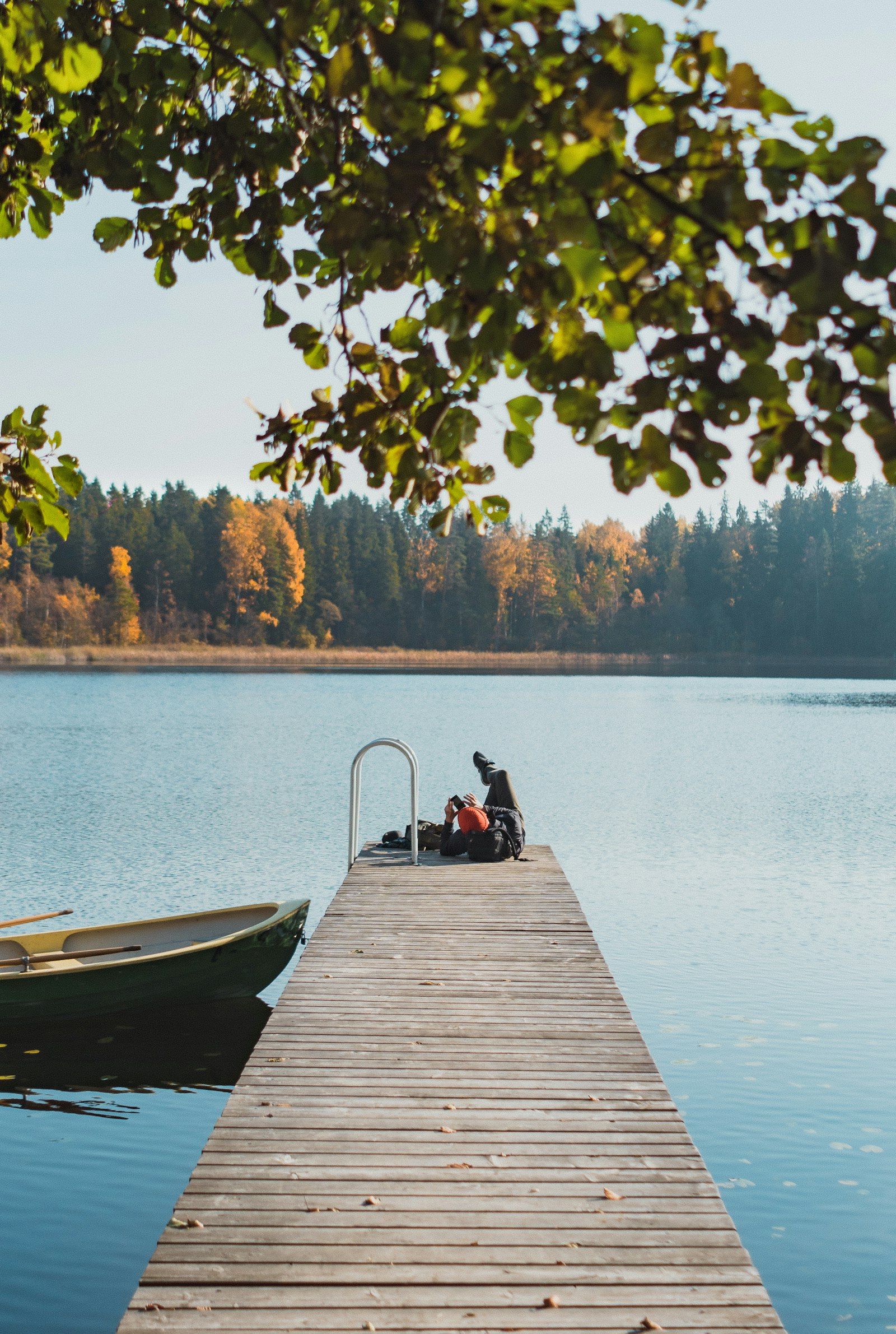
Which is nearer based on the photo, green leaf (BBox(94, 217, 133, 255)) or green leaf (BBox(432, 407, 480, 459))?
green leaf (BBox(432, 407, 480, 459))

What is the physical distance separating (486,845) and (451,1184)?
7395 millimetres

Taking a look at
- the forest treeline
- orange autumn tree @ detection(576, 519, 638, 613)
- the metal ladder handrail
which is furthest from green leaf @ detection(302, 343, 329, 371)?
orange autumn tree @ detection(576, 519, 638, 613)

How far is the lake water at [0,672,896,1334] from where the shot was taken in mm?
6086

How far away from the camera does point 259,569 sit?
98875mm

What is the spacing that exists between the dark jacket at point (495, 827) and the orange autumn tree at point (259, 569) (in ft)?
289

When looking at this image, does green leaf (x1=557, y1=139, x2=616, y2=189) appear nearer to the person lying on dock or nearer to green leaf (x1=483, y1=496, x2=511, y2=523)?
green leaf (x1=483, y1=496, x2=511, y2=523)

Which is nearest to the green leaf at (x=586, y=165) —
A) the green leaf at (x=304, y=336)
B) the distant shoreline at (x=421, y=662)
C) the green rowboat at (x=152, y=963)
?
the green leaf at (x=304, y=336)

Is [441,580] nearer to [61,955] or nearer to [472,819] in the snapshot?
[472,819]

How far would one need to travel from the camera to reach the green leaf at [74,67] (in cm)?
246

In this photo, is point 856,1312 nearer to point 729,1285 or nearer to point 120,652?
point 729,1285

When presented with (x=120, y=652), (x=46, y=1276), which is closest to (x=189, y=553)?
(x=120, y=652)

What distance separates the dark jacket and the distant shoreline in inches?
2579

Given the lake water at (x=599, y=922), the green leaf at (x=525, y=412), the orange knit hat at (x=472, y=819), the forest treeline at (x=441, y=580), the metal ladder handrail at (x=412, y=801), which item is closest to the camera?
the green leaf at (x=525, y=412)

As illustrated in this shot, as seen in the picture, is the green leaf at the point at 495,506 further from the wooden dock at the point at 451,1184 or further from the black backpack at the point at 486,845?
the black backpack at the point at 486,845
